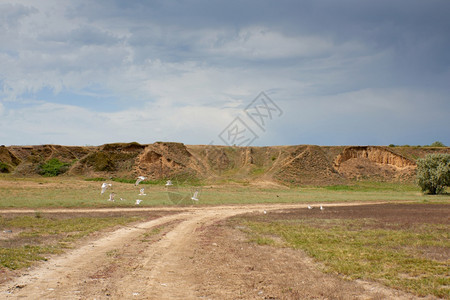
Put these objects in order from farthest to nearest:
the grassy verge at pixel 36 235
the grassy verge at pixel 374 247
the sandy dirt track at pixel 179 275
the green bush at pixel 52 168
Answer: the green bush at pixel 52 168
the grassy verge at pixel 36 235
the grassy verge at pixel 374 247
the sandy dirt track at pixel 179 275

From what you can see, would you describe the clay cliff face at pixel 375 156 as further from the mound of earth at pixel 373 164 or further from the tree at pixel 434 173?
the tree at pixel 434 173

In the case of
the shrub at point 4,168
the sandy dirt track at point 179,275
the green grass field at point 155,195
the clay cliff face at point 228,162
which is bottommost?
the green grass field at point 155,195

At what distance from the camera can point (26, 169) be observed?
61.0 m

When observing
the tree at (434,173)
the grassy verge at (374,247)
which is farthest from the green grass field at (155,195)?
the grassy verge at (374,247)

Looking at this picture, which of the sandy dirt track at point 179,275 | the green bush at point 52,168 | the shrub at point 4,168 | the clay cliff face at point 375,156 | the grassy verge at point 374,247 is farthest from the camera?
the clay cliff face at point 375,156

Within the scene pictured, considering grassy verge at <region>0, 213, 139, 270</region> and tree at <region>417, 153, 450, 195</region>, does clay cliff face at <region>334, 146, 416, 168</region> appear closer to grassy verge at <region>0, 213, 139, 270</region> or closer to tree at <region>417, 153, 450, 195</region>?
tree at <region>417, 153, 450, 195</region>

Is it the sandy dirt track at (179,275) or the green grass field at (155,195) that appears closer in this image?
the sandy dirt track at (179,275)

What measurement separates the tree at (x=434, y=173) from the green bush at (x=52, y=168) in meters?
54.3

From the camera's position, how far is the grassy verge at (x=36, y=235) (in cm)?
1109

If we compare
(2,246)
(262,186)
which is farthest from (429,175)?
(2,246)

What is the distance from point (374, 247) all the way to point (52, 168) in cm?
6016

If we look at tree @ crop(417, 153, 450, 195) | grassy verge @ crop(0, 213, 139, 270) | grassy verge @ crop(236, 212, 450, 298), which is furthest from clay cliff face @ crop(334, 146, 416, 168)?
grassy verge @ crop(0, 213, 139, 270)

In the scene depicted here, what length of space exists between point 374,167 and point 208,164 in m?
31.5

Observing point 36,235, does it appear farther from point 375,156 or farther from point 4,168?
point 375,156
